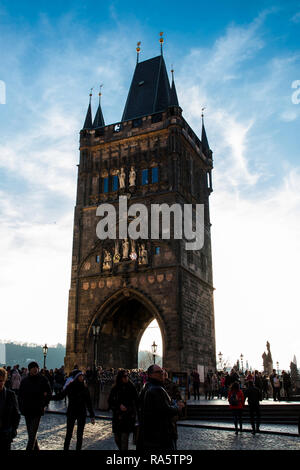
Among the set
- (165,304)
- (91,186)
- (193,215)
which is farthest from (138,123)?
(165,304)

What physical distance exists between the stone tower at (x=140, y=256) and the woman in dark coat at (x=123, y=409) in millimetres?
18352

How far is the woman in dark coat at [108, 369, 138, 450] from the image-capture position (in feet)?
21.0

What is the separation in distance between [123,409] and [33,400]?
4.95ft

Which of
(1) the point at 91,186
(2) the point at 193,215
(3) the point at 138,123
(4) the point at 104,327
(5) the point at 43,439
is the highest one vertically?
(3) the point at 138,123

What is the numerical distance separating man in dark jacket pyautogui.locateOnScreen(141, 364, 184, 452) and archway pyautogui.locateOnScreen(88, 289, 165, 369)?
21329 millimetres

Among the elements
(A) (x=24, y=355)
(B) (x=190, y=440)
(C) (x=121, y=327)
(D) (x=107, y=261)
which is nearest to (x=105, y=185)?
(D) (x=107, y=261)

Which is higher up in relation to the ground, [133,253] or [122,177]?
[122,177]

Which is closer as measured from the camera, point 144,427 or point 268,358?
point 144,427

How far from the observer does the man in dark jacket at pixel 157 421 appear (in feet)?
14.5

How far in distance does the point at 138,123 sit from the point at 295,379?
22347 mm

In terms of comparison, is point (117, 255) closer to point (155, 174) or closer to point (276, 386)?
point (155, 174)

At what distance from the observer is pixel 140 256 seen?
27312 mm
